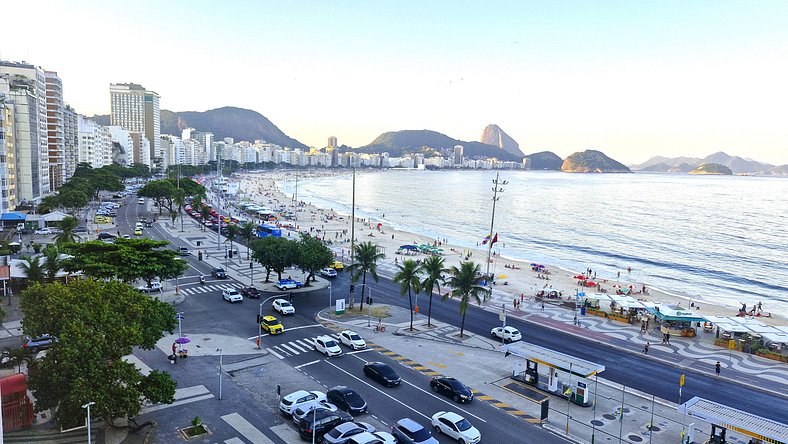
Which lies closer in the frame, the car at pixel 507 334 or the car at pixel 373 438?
the car at pixel 373 438

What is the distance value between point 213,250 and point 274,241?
856 inches

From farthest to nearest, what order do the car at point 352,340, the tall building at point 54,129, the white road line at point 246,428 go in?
the tall building at point 54,129 → the car at point 352,340 → the white road line at point 246,428

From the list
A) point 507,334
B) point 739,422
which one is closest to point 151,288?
point 507,334

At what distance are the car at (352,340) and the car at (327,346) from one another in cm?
126

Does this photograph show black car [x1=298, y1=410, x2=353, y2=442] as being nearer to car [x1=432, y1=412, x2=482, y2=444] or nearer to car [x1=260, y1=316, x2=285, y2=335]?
car [x1=432, y1=412, x2=482, y2=444]

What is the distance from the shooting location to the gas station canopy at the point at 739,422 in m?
20.9

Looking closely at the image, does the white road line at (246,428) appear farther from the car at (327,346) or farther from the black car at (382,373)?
the car at (327,346)

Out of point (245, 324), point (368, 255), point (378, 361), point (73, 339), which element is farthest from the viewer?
point (368, 255)

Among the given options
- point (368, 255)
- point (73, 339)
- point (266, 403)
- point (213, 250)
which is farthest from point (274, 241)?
point (73, 339)

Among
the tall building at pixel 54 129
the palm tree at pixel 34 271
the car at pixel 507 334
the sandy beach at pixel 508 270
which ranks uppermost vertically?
the tall building at pixel 54 129

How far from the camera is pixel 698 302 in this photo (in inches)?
2415

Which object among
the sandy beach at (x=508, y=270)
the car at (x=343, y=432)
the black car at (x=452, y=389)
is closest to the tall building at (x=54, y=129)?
the sandy beach at (x=508, y=270)

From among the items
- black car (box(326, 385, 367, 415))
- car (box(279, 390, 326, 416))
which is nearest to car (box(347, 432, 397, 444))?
black car (box(326, 385, 367, 415))

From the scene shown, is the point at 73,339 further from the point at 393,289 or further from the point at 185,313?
the point at 393,289
